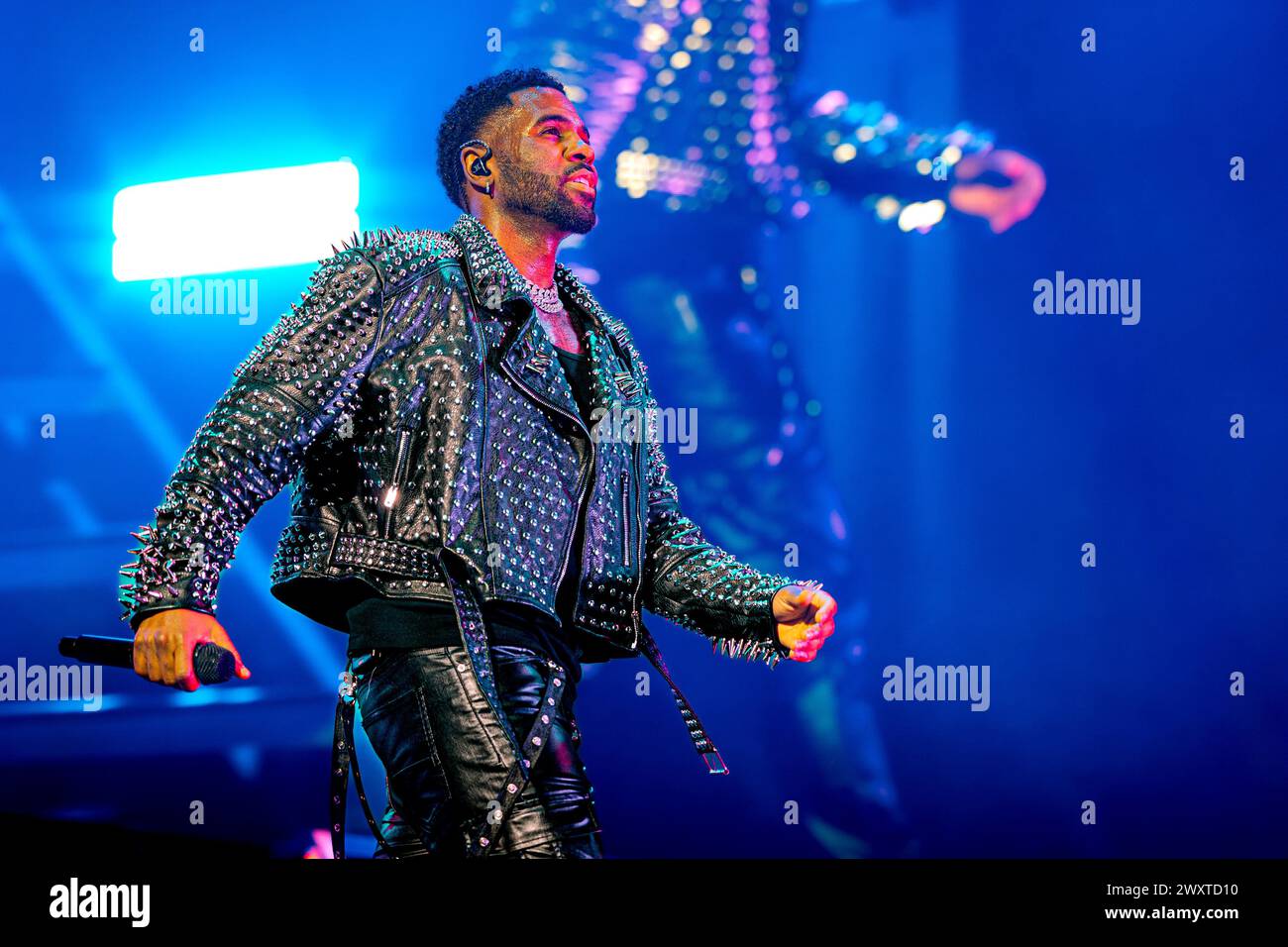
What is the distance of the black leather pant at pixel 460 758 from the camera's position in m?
1.92

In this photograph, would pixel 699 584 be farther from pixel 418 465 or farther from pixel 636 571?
pixel 418 465

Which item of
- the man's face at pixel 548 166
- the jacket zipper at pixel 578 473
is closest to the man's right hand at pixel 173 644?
the jacket zipper at pixel 578 473

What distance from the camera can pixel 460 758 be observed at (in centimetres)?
194

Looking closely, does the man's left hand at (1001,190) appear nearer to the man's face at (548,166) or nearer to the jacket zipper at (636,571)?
the man's face at (548,166)

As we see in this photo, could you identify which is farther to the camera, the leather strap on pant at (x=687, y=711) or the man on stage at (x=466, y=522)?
the leather strap on pant at (x=687, y=711)

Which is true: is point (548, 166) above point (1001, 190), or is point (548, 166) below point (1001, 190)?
below

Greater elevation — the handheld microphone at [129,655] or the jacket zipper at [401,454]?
the jacket zipper at [401,454]

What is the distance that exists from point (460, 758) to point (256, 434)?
22.4 inches

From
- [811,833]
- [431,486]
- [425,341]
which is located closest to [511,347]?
[425,341]

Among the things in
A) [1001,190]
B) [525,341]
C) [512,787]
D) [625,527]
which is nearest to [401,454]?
[525,341]

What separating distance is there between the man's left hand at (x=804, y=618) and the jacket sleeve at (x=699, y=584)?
2cm

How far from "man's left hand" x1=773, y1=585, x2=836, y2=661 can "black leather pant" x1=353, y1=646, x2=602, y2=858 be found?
0.45 meters

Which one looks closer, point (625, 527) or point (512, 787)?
point (512, 787)

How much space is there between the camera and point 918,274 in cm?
420
